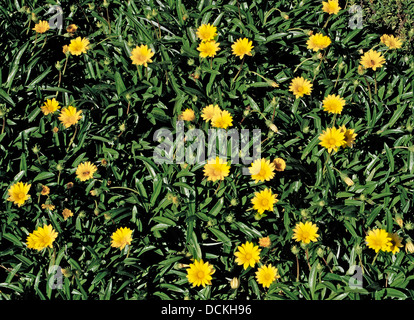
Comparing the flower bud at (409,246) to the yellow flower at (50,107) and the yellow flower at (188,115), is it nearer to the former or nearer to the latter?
the yellow flower at (188,115)

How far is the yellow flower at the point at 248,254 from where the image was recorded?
1902 mm

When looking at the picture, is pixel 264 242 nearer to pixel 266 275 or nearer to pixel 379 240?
pixel 266 275

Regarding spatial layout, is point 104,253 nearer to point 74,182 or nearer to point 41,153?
point 74,182

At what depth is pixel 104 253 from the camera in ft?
6.65

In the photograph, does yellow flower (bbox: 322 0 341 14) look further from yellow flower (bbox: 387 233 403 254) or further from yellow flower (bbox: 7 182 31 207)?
yellow flower (bbox: 7 182 31 207)

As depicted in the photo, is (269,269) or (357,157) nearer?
(269,269)

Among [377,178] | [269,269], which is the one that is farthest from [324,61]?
[269,269]

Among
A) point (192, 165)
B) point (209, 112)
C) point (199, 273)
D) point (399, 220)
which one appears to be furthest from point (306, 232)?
point (209, 112)

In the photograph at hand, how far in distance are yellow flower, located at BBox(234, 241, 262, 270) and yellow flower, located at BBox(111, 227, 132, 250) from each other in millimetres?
557

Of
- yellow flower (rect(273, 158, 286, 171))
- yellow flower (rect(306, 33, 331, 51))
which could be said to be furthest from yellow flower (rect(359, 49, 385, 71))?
yellow flower (rect(273, 158, 286, 171))

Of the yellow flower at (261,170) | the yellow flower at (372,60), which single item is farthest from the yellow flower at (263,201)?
the yellow flower at (372,60)

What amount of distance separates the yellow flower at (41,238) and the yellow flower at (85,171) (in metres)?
0.31

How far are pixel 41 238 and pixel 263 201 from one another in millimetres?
1178

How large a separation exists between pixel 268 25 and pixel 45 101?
1603mm
